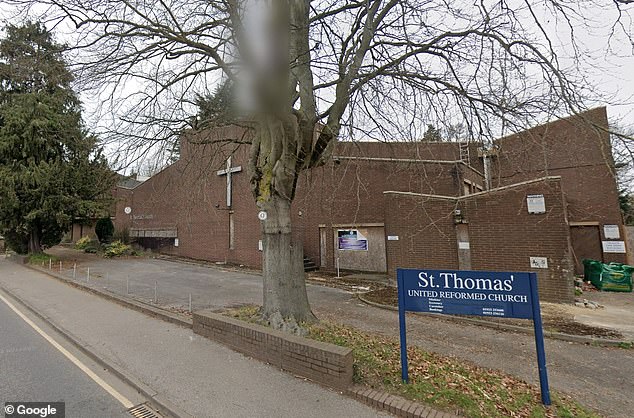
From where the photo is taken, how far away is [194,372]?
4805 mm

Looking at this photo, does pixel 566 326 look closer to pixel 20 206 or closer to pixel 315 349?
pixel 315 349

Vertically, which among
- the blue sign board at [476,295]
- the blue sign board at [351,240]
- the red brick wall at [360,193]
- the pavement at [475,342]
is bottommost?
the pavement at [475,342]

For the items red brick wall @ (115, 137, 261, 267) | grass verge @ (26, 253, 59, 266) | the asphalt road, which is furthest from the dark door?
grass verge @ (26, 253, 59, 266)

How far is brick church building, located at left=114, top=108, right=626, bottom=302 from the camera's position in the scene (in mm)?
8078

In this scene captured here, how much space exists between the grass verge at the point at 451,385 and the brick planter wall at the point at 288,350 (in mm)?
300

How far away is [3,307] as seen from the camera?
9.58 meters

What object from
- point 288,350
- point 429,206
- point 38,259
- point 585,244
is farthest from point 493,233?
point 38,259

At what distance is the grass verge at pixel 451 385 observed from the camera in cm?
363

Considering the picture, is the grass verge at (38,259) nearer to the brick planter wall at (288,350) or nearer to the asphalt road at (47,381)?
the asphalt road at (47,381)

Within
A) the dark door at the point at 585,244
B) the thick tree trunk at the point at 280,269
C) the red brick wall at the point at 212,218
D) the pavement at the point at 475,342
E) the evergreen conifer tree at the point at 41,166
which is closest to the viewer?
the pavement at the point at 475,342

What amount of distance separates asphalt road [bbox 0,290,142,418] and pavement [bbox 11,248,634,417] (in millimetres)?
3522

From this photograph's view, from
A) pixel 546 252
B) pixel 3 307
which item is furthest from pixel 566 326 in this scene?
pixel 3 307

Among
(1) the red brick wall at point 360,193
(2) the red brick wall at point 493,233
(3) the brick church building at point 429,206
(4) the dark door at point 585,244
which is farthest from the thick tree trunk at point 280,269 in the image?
(4) the dark door at point 585,244

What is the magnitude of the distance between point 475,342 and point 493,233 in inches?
215
